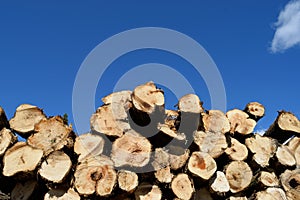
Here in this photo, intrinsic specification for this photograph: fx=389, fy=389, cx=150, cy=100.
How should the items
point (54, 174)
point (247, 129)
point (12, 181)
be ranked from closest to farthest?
1. point (54, 174)
2. point (12, 181)
3. point (247, 129)

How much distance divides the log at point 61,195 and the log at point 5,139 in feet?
1.87

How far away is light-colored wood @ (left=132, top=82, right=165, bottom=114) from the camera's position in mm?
3396

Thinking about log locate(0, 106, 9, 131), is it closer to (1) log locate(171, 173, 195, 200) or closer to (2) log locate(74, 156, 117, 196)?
(2) log locate(74, 156, 117, 196)

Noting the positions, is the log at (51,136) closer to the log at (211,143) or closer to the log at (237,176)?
the log at (211,143)

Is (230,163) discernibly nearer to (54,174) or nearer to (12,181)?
(54,174)

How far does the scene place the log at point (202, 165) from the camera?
11.4 ft

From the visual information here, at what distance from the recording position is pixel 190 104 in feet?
11.9

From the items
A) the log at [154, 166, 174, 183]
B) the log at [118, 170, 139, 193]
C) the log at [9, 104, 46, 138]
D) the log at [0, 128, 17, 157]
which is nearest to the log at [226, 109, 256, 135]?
the log at [154, 166, 174, 183]

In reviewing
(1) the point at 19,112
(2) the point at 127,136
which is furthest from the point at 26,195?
(2) the point at 127,136

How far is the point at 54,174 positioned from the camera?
3.30 metres

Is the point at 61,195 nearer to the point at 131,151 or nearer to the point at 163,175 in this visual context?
the point at 131,151

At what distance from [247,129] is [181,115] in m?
0.84

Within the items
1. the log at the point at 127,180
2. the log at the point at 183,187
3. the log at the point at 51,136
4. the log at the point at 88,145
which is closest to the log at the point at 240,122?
the log at the point at 183,187

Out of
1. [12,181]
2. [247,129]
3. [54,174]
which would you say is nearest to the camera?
[54,174]
